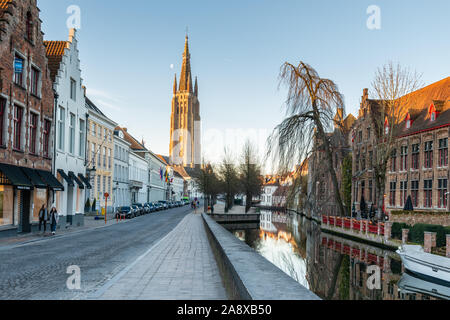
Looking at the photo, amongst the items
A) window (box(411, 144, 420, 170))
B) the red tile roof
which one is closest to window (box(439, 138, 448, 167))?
window (box(411, 144, 420, 170))

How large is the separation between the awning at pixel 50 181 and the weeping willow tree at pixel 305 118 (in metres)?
12.8

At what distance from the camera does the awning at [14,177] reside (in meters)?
19.9

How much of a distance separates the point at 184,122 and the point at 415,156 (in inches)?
5156

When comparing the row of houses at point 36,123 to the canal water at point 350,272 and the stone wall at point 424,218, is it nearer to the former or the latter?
the canal water at point 350,272

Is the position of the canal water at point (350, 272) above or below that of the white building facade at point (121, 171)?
below

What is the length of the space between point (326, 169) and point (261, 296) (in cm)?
1824

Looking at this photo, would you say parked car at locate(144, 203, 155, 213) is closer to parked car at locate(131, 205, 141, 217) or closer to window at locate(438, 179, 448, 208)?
parked car at locate(131, 205, 141, 217)

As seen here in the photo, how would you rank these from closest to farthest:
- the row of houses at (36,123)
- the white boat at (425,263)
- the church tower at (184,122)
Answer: the white boat at (425,263)
the row of houses at (36,123)
the church tower at (184,122)

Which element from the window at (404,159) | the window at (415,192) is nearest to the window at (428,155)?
the window at (415,192)

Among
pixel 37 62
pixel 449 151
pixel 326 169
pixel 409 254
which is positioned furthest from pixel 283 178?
pixel 449 151

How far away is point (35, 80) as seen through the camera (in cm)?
2458

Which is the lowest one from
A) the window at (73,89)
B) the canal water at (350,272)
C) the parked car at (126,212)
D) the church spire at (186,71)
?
the canal water at (350,272)
